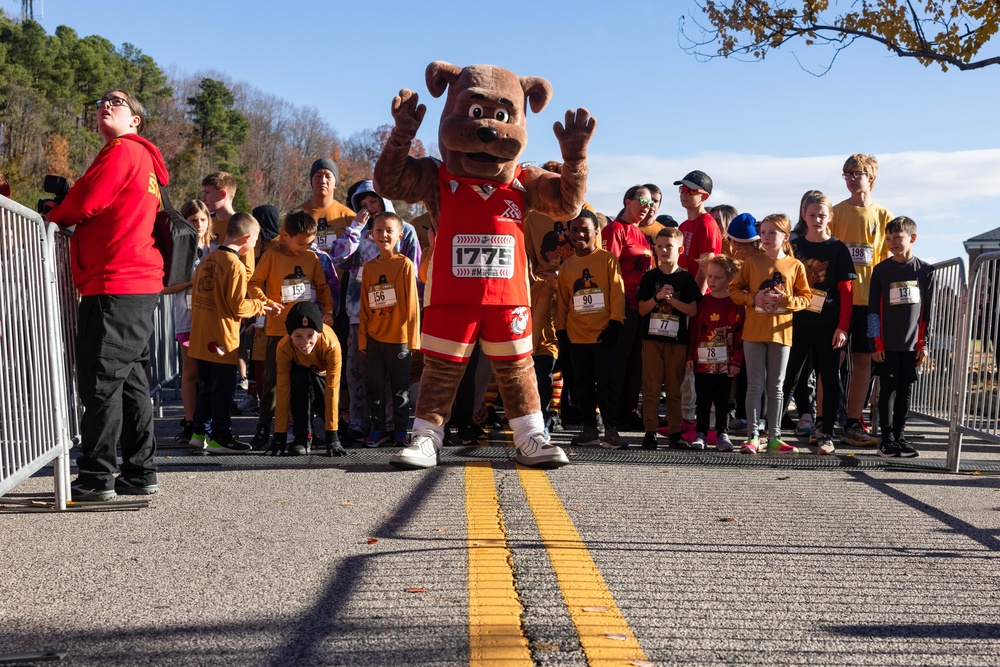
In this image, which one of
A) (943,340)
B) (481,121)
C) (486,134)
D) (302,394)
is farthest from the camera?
(943,340)

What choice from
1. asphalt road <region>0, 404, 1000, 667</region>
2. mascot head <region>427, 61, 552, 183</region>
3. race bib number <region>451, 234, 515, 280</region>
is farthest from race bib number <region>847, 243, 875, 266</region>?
race bib number <region>451, 234, 515, 280</region>

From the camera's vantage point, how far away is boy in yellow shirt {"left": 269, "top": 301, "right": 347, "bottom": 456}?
7.48 meters

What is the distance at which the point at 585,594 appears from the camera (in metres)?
3.72

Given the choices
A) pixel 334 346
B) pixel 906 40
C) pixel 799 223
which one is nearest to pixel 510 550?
pixel 334 346

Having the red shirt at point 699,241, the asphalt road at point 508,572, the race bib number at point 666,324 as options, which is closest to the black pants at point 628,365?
the race bib number at point 666,324

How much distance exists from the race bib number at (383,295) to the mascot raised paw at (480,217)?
4.45 ft

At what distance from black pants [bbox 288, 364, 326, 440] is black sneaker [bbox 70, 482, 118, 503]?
6.53 feet

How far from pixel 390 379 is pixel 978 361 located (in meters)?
4.20

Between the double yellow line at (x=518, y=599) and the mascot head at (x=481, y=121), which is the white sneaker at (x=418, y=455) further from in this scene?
the mascot head at (x=481, y=121)

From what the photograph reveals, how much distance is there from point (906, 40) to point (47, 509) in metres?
13.5

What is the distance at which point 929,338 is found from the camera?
9.15 m

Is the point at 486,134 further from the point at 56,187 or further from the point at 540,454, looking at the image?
the point at 56,187

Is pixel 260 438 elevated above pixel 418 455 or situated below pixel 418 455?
below

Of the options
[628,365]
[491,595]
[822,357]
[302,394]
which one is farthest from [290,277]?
[491,595]
